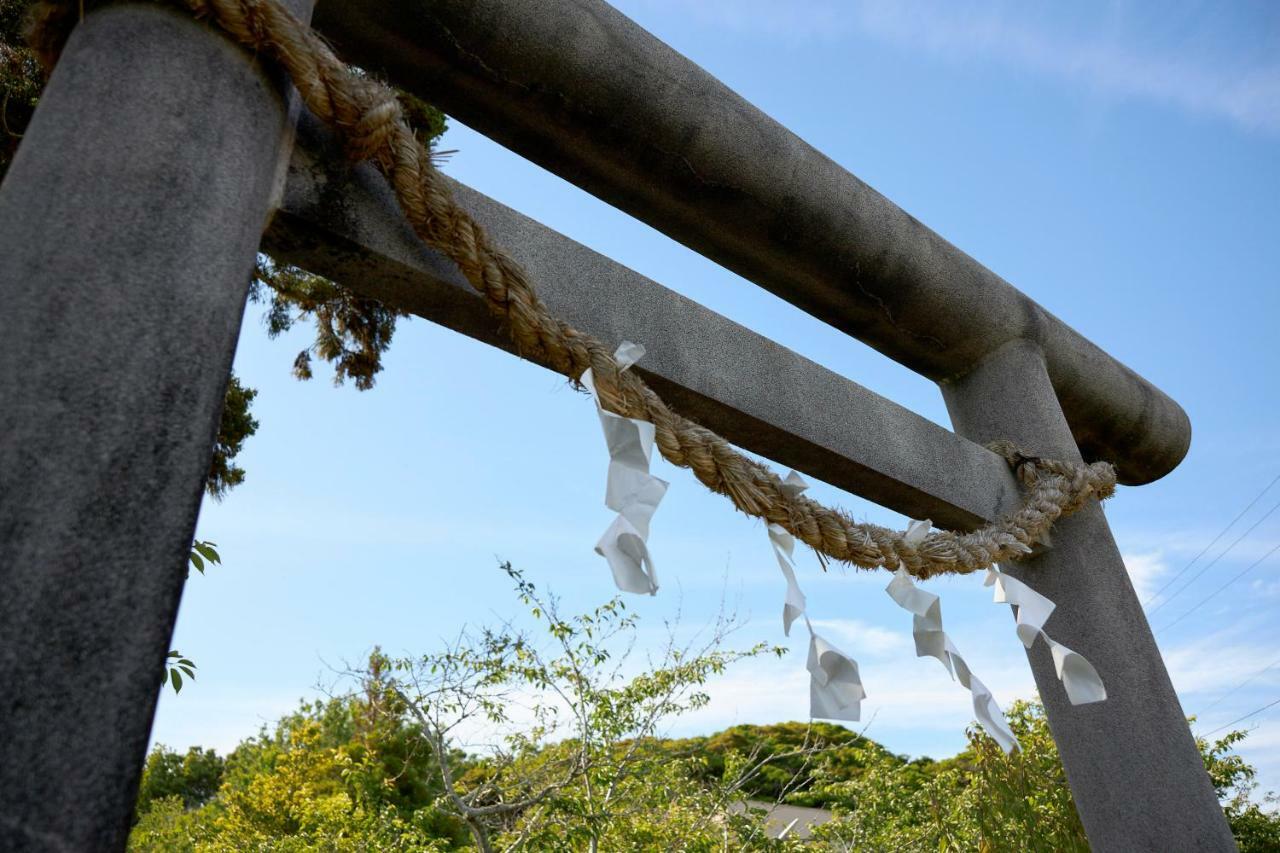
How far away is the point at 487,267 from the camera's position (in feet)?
3.66

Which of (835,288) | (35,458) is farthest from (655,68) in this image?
(35,458)

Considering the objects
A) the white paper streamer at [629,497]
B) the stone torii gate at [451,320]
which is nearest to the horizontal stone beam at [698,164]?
the stone torii gate at [451,320]

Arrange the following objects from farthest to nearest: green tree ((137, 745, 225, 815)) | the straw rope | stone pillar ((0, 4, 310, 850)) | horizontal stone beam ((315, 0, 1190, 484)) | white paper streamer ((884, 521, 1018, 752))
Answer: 1. green tree ((137, 745, 225, 815))
2. horizontal stone beam ((315, 0, 1190, 484))
3. white paper streamer ((884, 521, 1018, 752))
4. the straw rope
5. stone pillar ((0, 4, 310, 850))

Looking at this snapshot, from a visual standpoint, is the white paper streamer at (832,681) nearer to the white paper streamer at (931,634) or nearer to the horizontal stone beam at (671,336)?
the white paper streamer at (931,634)

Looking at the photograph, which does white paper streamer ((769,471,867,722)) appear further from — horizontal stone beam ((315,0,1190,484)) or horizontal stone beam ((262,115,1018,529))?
horizontal stone beam ((315,0,1190,484))

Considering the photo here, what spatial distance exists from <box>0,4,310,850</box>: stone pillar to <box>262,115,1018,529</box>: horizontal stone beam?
0.16 metres

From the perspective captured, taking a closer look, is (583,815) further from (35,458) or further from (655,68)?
(35,458)

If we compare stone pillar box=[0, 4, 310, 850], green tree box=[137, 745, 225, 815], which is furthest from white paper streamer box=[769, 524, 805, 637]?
green tree box=[137, 745, 225, 815]

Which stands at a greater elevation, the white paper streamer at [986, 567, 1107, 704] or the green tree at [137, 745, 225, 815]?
the green tree at [137, 745, 225, 815]

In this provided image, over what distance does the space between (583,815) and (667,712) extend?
4.13 ft

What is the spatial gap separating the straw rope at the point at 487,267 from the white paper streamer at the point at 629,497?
0.07 meters

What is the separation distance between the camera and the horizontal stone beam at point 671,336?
3.66 feet

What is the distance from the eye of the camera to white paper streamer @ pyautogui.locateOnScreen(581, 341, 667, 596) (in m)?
0.95

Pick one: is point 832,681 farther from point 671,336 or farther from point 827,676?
point 671,336
